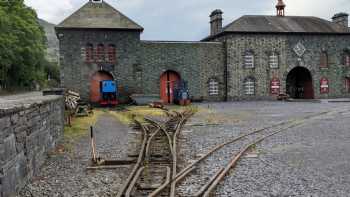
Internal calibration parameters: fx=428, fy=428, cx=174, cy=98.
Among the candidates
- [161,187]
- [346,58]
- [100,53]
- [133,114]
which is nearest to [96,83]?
[100,53]

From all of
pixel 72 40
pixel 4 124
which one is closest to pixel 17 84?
pixel 72 40

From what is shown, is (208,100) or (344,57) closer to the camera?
(208,100)

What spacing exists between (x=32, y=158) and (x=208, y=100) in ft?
97.6

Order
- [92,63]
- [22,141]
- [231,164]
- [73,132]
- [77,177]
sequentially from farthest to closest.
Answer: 1. [92,63]
2. [73,132]
3. [231,164]
4. [77,177]
5. [22,141]

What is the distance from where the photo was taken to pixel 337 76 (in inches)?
1619

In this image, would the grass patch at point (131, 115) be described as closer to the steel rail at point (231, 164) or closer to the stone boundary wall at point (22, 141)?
the steel rail at point (231, 164)

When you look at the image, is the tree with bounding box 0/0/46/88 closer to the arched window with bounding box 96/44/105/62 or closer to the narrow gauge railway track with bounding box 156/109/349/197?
the arched window with bounding box 96/44/105/62

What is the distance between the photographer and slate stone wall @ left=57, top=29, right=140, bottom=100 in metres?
34.1

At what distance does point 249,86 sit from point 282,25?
6.84m

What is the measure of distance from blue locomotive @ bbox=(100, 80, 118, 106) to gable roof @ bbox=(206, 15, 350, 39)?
1157 cm

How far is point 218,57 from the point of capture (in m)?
38.0

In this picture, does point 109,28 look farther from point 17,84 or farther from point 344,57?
point 17,84

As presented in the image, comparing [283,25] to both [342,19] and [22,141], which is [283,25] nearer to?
[342,19]

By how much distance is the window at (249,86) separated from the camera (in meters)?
38.5
